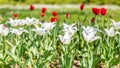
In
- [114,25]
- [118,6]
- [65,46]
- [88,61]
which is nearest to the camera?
[88,61]

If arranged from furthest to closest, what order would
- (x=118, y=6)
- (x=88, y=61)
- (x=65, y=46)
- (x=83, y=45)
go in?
(x=118, y=6)
(x=83, y=45)
(x=65, y=46)
(x=88, y=61)

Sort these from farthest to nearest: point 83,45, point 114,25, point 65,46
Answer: point 83,45 → point 114,25 → point 65,46

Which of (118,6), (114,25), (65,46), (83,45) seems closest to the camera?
(65,46)

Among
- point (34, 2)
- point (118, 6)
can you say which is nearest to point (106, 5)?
point (118, 6)

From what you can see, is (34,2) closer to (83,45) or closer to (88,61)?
(83,45)

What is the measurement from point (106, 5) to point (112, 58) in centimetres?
1856

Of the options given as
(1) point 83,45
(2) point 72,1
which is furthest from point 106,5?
(1) point 83,45

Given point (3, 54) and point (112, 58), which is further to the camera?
point (3, 54)

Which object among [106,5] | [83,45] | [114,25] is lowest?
[106,5]

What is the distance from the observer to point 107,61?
5.76m

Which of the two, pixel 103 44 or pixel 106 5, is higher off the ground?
pixel 103 44

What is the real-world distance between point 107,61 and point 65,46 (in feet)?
2.35

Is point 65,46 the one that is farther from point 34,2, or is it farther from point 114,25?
point 34,2

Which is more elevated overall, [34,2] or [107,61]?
[107,61]
